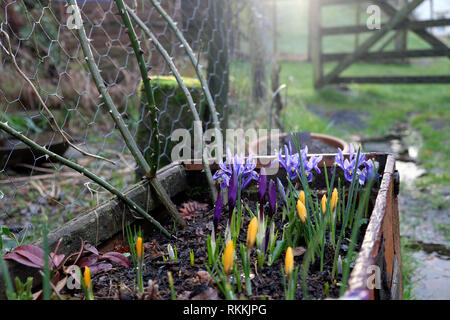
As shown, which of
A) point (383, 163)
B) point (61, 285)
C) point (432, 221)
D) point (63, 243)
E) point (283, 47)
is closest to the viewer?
point (61, 285)

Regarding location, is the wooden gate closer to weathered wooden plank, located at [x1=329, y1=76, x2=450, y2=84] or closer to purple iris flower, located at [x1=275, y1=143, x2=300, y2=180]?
weathered wooden plank, located at [x1=329, y1=76, x2=450, y2=84]

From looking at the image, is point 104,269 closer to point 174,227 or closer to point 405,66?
point 174,227

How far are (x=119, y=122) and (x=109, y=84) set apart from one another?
1.33 meters

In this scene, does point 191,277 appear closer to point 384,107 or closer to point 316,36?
point 384,107

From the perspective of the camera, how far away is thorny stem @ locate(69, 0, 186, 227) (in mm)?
1174

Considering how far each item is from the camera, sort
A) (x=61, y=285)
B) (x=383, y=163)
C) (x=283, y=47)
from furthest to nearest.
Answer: (x=283, y=47), (x=383, y=163), (x=61, y=285)

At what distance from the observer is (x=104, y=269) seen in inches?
42.7

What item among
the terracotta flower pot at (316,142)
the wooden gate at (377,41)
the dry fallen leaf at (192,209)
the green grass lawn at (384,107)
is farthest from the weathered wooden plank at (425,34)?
the dry fallen leaf at (192,209)

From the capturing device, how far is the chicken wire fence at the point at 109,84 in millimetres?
2283

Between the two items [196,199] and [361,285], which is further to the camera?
[196,199]

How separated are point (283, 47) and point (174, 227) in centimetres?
1259

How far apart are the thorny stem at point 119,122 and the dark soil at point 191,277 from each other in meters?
0.11

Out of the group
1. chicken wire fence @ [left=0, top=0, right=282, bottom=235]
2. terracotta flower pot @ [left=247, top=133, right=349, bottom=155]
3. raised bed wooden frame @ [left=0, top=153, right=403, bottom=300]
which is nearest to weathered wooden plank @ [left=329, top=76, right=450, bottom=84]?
chicken wire fence @ [left=0, top=0, right=282, bottom=235]
